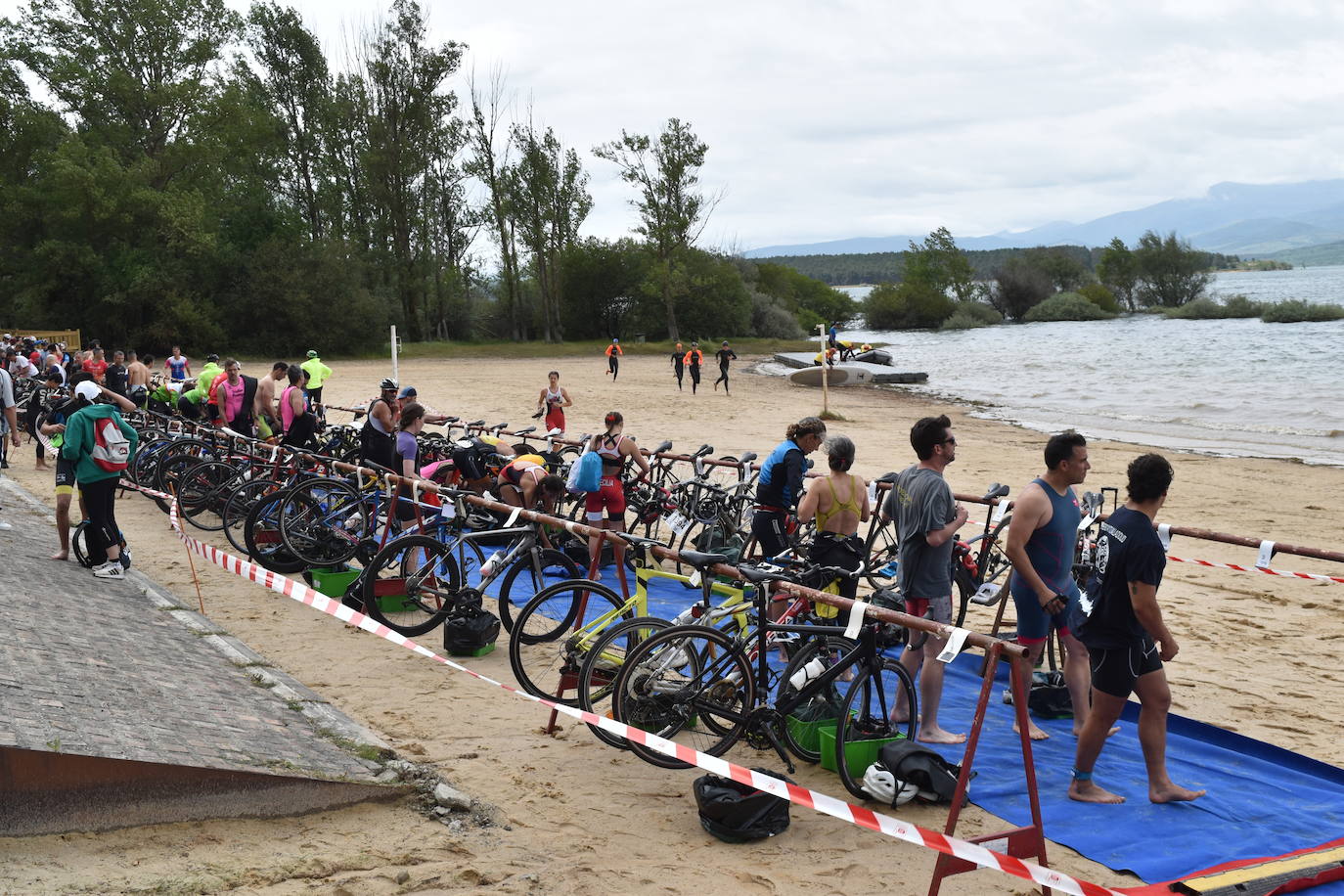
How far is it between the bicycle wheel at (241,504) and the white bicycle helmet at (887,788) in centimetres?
673

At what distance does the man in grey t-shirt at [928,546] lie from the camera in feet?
19.0

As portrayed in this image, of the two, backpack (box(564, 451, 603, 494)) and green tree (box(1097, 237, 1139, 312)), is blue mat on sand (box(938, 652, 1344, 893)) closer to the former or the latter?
backpack (box(564, 451, 603, 494))

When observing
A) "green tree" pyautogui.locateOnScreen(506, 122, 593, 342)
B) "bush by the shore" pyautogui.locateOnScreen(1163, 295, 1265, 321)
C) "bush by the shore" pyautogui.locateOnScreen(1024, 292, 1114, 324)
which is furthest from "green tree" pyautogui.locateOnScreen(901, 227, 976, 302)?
"green tree" pyautogui.locateOnScreen(506, 122, 593, 342)

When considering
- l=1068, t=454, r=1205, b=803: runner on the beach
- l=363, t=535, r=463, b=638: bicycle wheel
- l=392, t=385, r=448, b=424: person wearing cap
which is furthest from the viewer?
l=392, t=385, r=448, b=424: person wearing cap

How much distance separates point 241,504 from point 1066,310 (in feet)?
352

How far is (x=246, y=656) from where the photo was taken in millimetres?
6871

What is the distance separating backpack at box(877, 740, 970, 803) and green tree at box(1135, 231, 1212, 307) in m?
118

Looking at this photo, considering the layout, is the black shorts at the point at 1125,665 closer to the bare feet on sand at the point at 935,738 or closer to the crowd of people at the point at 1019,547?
the crowd of people at the point at 1019,547

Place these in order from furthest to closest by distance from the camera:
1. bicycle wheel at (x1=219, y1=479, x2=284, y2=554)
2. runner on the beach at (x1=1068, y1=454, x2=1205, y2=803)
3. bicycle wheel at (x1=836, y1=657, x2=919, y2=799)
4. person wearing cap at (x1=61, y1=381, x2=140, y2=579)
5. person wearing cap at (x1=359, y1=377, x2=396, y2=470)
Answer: person wearing cap at (x1=359, y1=377, x2=396, y2=470)
bicycle wheel at (x1=219, y1=479, x2=284, y2=554)
person wearing cap at (x1=61, y1=381, x2=140, y2=579)
bicycle wheel at (x1=836, y1=657, x2=919, y2=799)
runner on the beach at (x1=1068, y1=454, x2=1205, y2=803)

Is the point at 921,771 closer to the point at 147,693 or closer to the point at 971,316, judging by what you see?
the point at 147,693

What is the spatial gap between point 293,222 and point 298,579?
46467 mm

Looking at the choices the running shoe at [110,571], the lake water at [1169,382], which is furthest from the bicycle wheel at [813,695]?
the lake water at [1169,382]

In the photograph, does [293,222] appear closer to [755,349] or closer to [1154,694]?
[755,349]

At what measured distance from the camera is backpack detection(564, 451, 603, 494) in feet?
30.2
